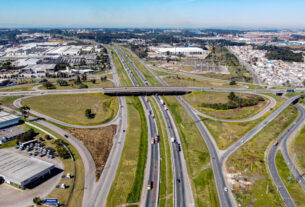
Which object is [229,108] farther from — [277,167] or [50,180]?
[50,180]

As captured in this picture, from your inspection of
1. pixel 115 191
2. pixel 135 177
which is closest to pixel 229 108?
pixel 135 177

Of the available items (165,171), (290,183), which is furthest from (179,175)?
(290,183)

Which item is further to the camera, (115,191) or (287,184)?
(287,184)

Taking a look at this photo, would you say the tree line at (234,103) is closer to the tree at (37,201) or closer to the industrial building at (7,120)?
the tree at (37,201)

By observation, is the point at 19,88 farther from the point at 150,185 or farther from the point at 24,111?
the point at 150,185

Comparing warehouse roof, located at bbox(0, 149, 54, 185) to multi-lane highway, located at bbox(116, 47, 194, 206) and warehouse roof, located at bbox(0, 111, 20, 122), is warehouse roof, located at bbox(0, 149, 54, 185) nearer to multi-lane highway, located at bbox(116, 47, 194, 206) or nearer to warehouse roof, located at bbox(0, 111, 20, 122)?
warehouse roof, located at bbox(0, 111, 20, 122)
